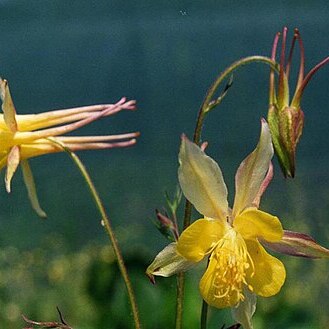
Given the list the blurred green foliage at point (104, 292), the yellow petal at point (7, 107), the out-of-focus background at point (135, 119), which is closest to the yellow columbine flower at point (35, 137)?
the yellow petal at point (7, 107)

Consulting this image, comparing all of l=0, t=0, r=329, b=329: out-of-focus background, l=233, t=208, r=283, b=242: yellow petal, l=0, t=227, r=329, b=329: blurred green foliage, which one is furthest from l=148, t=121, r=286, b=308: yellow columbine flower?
l=0, t=0, r=329, b=329: out-of-focus background

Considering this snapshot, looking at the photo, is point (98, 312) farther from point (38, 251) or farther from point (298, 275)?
point (298, 275)

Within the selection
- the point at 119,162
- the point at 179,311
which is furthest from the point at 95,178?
the point at 179,311

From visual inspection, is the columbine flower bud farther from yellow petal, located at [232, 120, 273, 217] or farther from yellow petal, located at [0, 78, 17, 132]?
yellow petal, located at [0, 78, 17, 132]

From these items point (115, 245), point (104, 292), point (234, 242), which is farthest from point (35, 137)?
point (104, 292)

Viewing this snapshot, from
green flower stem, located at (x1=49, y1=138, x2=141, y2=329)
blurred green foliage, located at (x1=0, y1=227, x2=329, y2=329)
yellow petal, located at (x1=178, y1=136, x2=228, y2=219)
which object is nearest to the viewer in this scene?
yellow petal, located at (x1=178, y1=136, x2=228, y2=219)

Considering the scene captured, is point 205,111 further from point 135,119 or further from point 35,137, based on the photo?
point 135,119

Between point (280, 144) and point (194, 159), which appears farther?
point (280, 144)
